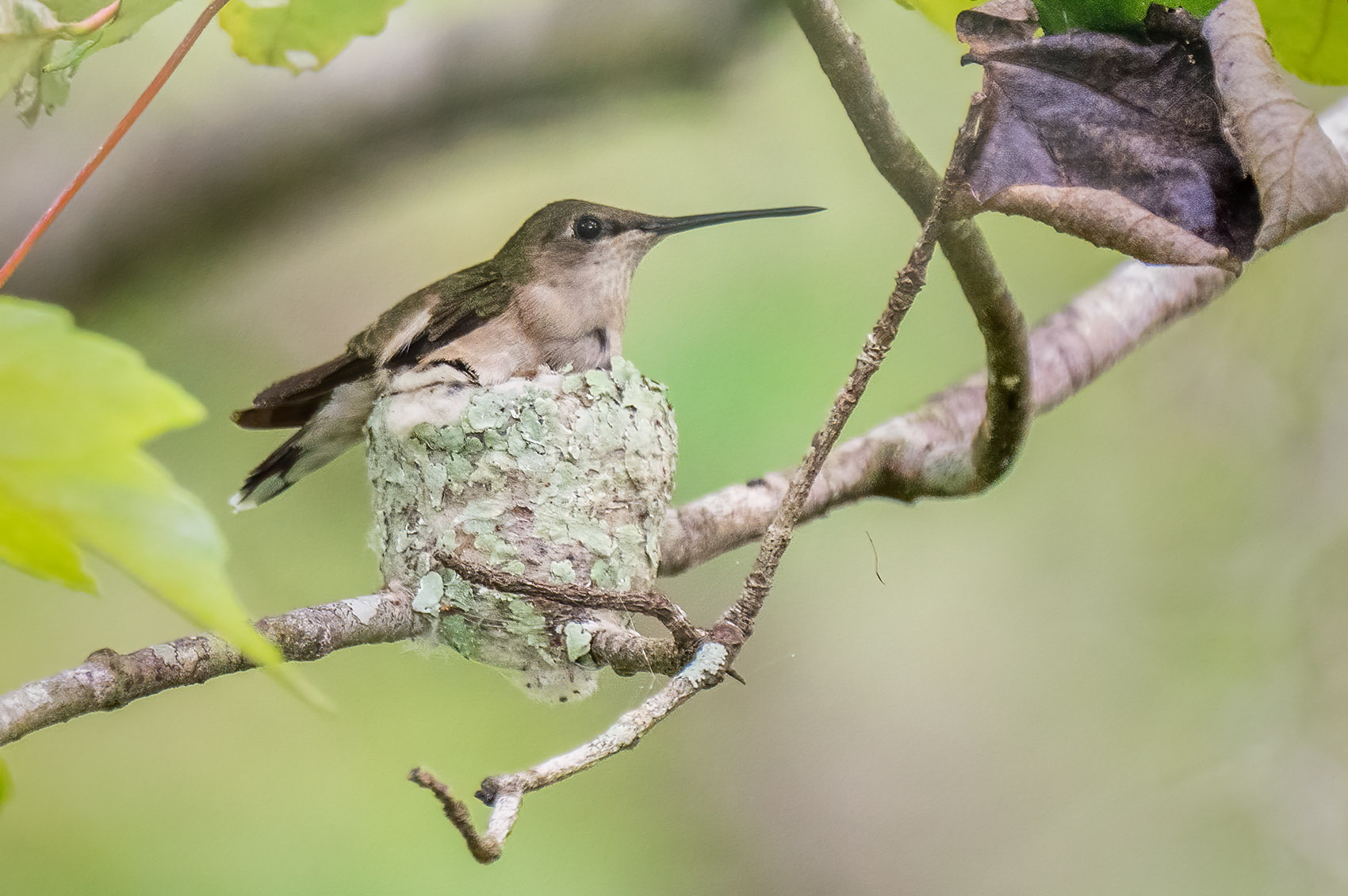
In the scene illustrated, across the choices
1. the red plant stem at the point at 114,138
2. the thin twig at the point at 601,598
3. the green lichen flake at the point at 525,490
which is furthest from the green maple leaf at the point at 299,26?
the thin twig at the point at 601,598

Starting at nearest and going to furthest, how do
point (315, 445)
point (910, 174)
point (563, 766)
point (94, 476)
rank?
point (94, 476)
point (563, 766)
point (910, 174)
point (315, 445)

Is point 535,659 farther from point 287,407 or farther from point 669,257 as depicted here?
point 669,257

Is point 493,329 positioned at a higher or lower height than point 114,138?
lower

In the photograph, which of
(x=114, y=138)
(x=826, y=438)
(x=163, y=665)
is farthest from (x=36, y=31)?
(x=826, y=438)

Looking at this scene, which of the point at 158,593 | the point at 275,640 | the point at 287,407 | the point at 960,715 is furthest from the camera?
the point at 960,715

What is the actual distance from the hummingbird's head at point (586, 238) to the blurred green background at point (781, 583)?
54 mm

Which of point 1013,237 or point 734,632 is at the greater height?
point 1013,237

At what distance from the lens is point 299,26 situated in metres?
1.22

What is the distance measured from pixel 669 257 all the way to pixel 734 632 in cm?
75

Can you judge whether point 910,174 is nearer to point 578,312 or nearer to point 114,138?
point 578,312

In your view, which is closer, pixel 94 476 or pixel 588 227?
pixel 94 476

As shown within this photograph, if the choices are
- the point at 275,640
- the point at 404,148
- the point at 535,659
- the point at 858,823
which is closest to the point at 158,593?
the point at 275,640

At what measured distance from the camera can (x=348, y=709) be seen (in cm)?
120

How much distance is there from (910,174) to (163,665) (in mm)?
865
